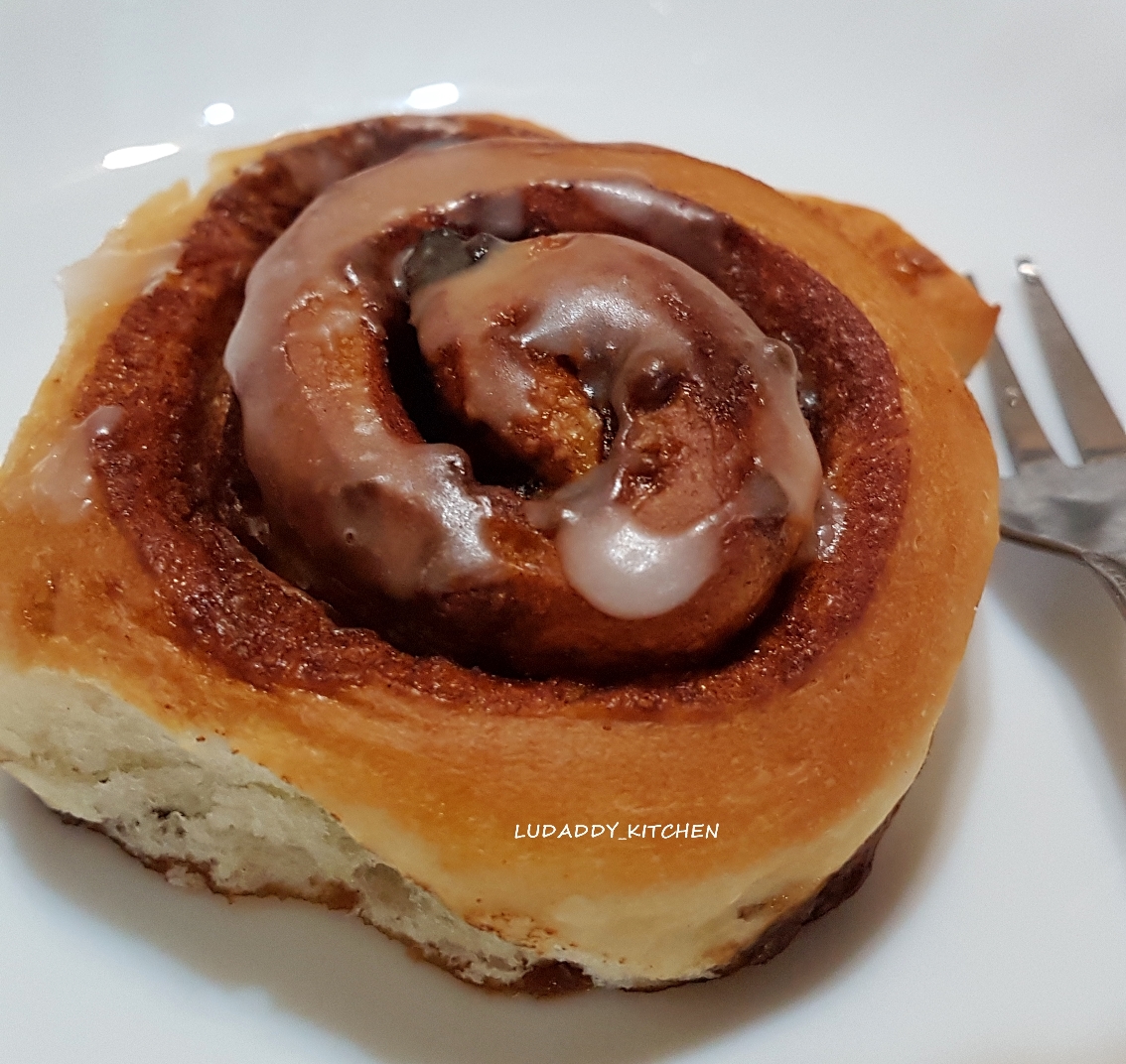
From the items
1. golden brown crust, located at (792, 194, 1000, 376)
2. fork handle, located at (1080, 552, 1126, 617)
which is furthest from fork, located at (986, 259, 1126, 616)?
golden brown crust, located at (792, 194, 1000, 376)

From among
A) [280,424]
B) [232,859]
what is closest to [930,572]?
[280,424]

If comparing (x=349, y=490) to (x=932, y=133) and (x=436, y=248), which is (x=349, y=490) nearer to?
(x=436, y=248)

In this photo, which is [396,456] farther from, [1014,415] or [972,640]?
[1014,415]

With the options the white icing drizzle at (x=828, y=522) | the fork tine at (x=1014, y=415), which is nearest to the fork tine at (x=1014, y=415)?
the fork tine at (x=1014, y=415)

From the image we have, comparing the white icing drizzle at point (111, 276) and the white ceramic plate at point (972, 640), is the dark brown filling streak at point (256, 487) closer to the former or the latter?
the white icing drizzle at point (111, 276)

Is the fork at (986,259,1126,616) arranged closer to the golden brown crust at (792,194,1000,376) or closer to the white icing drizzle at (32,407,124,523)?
the golden brown crust at (792,194,1000,376)

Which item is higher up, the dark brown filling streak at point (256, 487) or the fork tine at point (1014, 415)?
the dark brown filling streak at point (256, 487)
